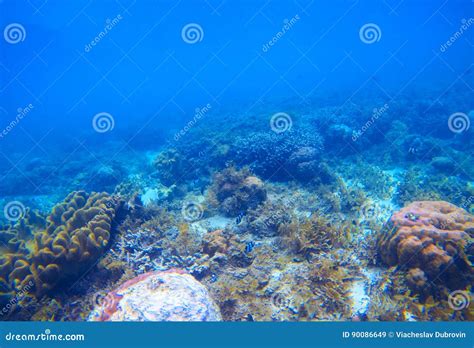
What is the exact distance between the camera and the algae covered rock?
3.84 m

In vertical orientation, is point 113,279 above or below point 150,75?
above

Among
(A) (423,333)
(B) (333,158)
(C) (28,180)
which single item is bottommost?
(C) (28,180)

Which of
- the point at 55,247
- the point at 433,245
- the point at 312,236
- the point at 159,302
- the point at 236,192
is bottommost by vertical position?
the point at 55,247

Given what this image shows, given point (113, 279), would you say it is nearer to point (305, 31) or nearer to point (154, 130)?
point (154, 130)

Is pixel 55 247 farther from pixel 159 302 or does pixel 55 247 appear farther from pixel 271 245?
pixel 271 245

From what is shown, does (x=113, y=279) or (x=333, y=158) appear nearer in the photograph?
(x=113, y=279)

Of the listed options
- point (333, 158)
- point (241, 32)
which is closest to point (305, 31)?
point (241, 32)

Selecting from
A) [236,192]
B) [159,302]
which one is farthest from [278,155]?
[159,302]

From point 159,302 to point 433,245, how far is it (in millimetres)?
4887

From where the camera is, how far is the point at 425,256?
497 centimetres

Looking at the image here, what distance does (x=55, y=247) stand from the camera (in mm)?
5227

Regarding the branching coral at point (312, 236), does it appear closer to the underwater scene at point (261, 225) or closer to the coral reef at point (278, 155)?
the underwater scene at point (261, 225)

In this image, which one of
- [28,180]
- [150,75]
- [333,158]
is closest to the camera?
[333,158]

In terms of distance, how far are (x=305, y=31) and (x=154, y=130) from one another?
75.3 meters
